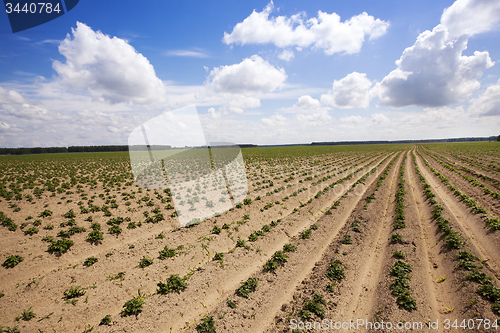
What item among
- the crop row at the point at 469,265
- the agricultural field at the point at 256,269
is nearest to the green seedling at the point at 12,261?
the agricultural field at the point at 256,269

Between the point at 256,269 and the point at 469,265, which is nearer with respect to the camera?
the point at 469,265

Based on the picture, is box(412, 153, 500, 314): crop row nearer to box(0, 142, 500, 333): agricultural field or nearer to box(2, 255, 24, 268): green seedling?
box(0, 142, 500, 333): agricultural field

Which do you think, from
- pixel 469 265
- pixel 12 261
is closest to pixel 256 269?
pixel 469 265

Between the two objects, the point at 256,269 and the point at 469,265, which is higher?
the point at 469,265

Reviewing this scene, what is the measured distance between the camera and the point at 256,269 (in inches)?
314

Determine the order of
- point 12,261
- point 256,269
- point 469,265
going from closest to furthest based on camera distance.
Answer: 1. point 469,265
2. point 256,269
3. point 12,261

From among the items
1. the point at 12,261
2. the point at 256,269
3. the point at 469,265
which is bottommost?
the point at 256,269

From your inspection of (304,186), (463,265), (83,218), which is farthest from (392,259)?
(83,218)

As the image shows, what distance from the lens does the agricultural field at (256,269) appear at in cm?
562

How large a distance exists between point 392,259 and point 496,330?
3.33 meters

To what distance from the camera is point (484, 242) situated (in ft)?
29.3

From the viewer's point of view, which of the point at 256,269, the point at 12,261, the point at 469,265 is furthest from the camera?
the point at 12,261

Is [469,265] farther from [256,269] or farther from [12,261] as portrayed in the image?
[12,261]

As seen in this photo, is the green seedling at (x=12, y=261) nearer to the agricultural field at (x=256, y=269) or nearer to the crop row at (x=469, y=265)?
the agricultural field at (x=256, y=269)
